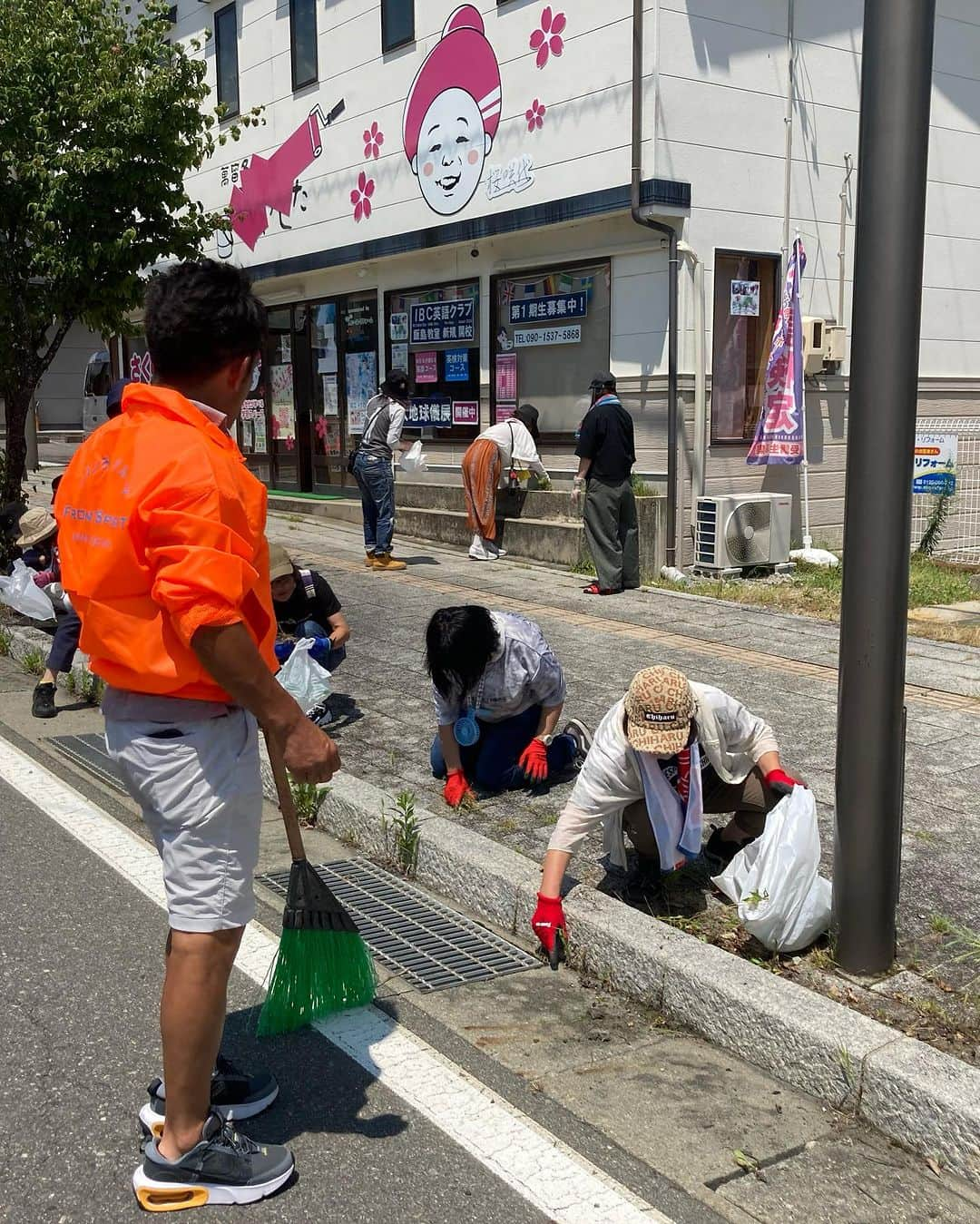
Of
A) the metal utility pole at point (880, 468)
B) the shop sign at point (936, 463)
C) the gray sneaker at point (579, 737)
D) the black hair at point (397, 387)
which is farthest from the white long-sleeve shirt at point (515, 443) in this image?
the metal utility pole at point (880, 468)

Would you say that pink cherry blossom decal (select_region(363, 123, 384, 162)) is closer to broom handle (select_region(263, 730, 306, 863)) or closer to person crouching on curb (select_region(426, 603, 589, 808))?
person crouching on curb (select_region(426, 603, 589, 808))

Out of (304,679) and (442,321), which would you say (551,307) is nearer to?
(442,321)

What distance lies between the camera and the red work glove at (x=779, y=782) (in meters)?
4.08

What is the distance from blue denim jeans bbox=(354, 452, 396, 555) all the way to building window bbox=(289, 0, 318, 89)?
6463mm

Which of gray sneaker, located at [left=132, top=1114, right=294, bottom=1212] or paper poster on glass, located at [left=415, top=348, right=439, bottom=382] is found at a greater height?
paper poster on glass, located at [left=415, top=348, right=439, bottom=382]

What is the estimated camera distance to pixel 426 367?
13844mm

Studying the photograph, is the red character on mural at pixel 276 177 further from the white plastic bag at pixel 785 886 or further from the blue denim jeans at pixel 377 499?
the white plastic bag at pixel 785 886

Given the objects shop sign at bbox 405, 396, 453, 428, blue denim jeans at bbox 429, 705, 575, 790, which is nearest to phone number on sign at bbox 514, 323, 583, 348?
shop sign at bbox 405, 396, 453, 428

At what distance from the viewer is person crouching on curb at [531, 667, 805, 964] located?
12.4ft

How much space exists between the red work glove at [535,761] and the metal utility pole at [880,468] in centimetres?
173

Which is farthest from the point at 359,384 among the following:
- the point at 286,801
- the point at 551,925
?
the point at 286,801

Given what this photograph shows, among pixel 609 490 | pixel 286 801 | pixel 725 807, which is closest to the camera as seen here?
pixel 286 801

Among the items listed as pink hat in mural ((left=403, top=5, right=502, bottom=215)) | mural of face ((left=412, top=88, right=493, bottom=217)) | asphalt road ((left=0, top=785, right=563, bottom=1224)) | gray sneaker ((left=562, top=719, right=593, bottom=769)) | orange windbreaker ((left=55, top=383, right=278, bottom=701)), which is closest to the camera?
orange windbreaker ((left=55, top=383, right=278, bottom=701))

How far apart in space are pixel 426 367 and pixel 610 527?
4.62 m
